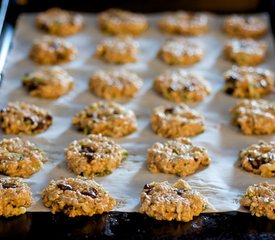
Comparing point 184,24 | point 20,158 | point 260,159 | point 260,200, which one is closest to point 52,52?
point 184,24

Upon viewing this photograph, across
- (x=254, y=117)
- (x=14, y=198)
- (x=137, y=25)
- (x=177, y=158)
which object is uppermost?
(x=137, y=25)

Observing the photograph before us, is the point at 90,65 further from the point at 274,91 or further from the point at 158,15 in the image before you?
the point at 274,91

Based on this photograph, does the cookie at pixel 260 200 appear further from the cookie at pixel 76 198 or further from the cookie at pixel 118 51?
the cookie at pixel 118 51

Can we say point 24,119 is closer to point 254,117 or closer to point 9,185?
point 9,185

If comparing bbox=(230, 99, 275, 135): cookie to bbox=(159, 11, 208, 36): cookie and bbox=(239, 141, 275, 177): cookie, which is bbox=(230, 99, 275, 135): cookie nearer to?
bbox=(239, 141, 275, 177): cookie

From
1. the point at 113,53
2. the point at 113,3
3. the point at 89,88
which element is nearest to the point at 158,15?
the point at 113,3

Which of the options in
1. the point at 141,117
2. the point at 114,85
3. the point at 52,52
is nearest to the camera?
the point at 141,117

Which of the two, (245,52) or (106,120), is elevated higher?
(245,52)
